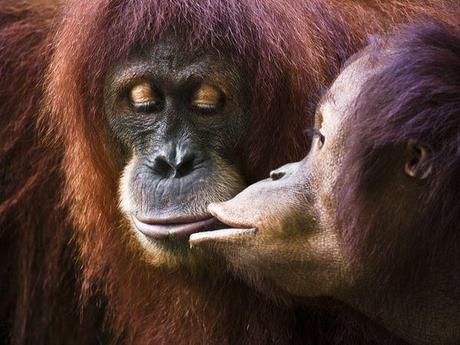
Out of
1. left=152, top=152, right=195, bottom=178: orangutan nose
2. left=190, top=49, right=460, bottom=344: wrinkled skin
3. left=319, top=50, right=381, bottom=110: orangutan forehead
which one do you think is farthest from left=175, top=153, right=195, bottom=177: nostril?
left=319, top=50, right=381, bottom=110: orangutan forehead

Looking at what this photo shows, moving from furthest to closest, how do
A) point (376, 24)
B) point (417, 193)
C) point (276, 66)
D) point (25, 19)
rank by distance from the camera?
point (25, 19) → point (376, 24) → point (276, 66) → point (417, 193)

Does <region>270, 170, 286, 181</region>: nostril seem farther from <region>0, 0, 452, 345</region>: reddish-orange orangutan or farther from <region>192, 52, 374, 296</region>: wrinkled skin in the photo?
<region>0, 0, 452, 345</region>: reddish-orange orangutan

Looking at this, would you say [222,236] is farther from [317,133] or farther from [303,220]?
[317,133]

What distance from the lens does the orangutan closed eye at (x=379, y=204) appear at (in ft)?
7.25

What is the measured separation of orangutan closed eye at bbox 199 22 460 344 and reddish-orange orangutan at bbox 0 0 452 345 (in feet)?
0.88

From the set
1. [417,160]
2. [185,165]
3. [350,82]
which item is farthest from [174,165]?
[417,160]

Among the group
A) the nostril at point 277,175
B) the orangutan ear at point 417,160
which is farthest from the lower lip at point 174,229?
the orangutan ear at point 417,160

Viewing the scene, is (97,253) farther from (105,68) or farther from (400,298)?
(400,298)

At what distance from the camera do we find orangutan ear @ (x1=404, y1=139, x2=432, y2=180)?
2207mm

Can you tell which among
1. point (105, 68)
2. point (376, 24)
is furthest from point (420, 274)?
point (105, 68)

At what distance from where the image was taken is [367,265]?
2301 mm

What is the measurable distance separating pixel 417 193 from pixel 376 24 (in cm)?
78

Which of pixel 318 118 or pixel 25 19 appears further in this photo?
pixel 25 19

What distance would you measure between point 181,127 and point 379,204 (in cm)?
66
